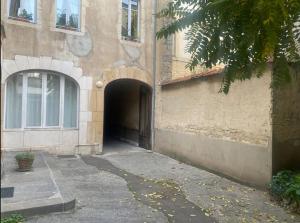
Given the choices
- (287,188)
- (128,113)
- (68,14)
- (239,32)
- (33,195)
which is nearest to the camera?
(239,32)

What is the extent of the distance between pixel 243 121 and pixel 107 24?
5855 mm

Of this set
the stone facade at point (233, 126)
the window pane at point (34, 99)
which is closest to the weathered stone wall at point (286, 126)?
the stone facade at point (233, 126)

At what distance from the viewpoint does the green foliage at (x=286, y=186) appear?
564cm

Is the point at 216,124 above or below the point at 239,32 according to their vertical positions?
below

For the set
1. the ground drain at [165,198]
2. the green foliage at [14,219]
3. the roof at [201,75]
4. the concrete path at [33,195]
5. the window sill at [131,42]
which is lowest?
the ground drain at [165,198]

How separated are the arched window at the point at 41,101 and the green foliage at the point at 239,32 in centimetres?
754

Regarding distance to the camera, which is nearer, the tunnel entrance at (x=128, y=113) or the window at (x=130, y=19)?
the window at (x=130, y=19)

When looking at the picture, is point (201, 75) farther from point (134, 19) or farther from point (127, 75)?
point (134, 19)

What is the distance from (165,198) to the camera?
621cm

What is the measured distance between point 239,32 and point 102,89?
8417mm

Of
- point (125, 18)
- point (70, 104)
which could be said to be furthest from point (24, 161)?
point (125, 18)

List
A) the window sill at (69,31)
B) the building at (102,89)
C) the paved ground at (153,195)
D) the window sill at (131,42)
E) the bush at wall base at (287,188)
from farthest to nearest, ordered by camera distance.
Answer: the window sill at (131,42) → the window sill at (69,31) → the building at (102,89) → the bush at wall base at (287,188) → the paved ground at (153,195)

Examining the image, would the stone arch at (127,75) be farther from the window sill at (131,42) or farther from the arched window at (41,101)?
the arched window at (41,101)

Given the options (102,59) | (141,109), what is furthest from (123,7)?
(141,109)
